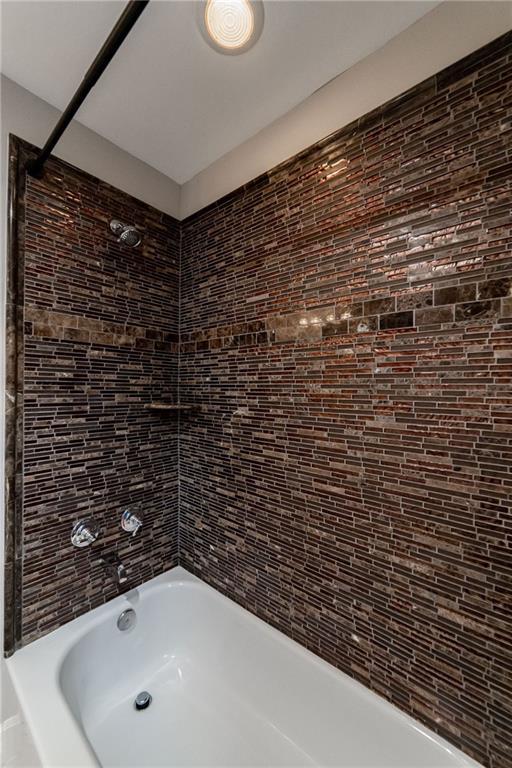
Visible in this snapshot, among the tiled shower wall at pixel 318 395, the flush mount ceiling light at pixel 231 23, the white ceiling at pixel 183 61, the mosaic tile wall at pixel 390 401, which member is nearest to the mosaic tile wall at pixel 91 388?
the tiled shower wall at pixel 318 395

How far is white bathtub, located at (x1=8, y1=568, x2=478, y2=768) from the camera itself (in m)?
1.06

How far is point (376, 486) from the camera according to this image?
114 cm

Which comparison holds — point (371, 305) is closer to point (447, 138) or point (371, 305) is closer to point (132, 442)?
point (447, 138)

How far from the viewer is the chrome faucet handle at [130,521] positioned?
1.59 m

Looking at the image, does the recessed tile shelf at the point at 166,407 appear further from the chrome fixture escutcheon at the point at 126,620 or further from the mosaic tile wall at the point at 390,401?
the chrome fixture escutcheon at the point at 126,620

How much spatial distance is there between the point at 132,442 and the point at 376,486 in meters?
1.21

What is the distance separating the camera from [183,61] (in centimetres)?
119

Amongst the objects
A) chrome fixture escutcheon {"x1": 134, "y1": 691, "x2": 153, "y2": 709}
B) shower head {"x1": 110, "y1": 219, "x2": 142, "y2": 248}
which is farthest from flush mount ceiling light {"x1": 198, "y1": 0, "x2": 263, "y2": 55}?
chrome fixture escutcheon {"x1": 134, "y1": 691, "x2": 153, "y2": 709}

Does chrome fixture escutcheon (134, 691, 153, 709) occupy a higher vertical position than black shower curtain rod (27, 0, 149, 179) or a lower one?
lower

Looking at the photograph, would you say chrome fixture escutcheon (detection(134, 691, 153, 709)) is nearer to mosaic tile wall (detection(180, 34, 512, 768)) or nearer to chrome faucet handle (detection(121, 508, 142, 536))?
mosaic tile wall (detection(180, 34, 512, 768))

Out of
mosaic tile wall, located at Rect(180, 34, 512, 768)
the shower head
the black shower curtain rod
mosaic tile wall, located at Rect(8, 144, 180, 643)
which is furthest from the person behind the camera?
the shower head

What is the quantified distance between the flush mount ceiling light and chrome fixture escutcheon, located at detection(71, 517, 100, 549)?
194 cm

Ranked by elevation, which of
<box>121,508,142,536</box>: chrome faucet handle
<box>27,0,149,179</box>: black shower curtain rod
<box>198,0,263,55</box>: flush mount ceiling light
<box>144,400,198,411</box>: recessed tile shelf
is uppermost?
<box>198,0,263,55</box>: flush mount ceiling light

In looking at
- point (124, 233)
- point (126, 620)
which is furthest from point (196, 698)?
point (124, 233)
